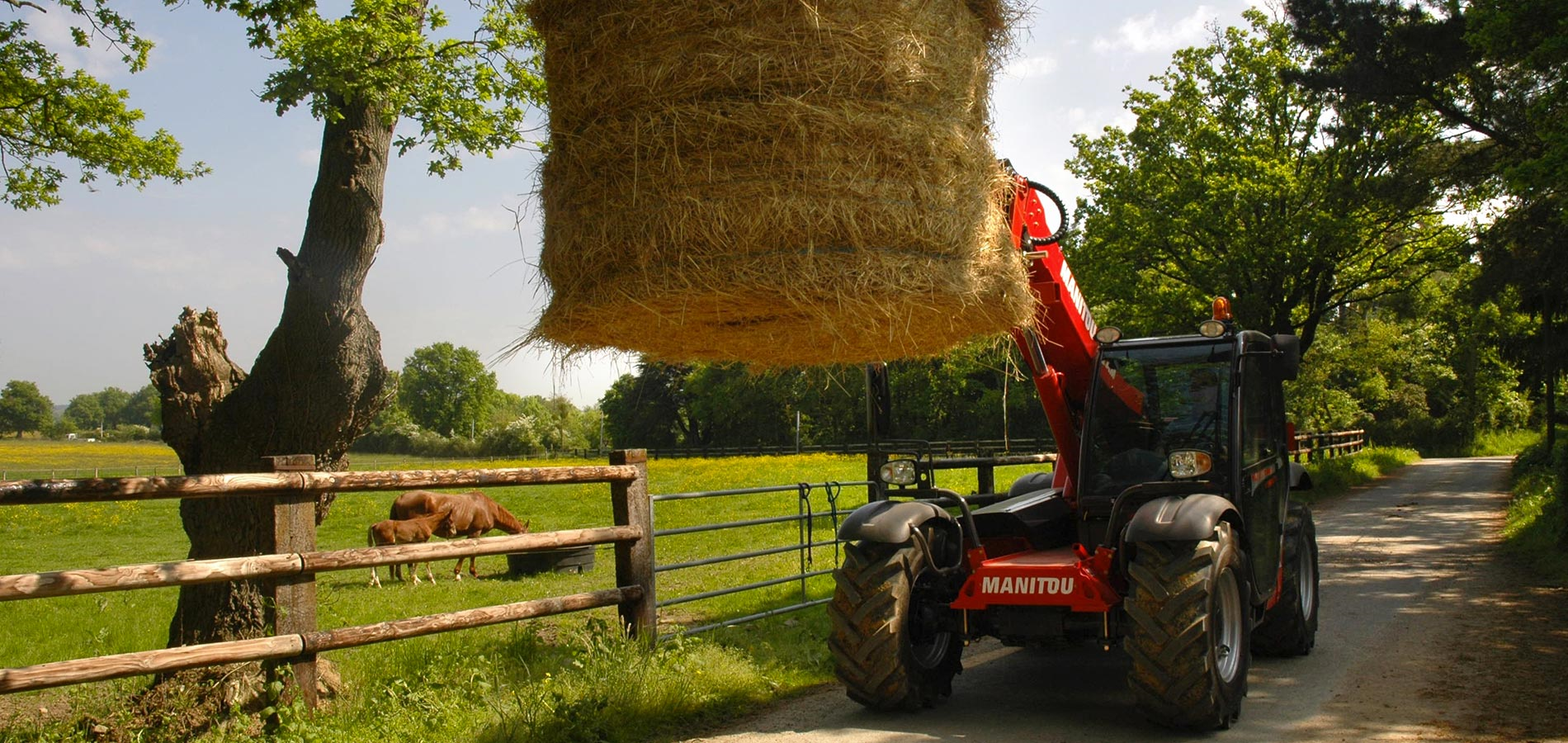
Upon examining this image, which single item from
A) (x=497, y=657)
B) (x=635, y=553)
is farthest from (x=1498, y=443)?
(x=497, y=657)

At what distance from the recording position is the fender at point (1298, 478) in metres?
7.53

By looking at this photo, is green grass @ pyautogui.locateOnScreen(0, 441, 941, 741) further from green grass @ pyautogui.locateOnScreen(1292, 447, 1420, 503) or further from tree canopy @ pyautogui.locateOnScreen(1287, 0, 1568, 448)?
green grass @ pyautogui.locateOnScreen(1292, 447, 1420, 503)

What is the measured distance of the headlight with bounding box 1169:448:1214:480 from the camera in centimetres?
567

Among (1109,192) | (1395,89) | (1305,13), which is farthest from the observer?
(1109,192)

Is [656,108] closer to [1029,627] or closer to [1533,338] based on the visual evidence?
[1029,627]

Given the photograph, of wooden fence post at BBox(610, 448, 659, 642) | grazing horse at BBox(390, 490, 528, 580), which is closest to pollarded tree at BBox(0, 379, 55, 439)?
grazing horse at BBox(390, 490, 528, 580)

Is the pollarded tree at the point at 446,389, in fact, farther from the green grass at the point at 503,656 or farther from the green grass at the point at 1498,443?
the green grass at the point at 503,656

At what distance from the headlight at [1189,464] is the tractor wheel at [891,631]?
4.60 ft

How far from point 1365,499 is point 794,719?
19.5 meters

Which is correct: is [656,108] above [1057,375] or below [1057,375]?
above

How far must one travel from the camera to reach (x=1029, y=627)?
216 inches

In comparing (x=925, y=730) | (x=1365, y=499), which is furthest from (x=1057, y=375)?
(x=1365, y=499)

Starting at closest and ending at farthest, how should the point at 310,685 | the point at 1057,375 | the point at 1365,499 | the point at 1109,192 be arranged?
the point at 310,685
the point at 1057,375
the point at 1365,499
the point at 1109,192

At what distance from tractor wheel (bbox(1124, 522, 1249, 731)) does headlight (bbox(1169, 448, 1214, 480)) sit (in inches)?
15.7
